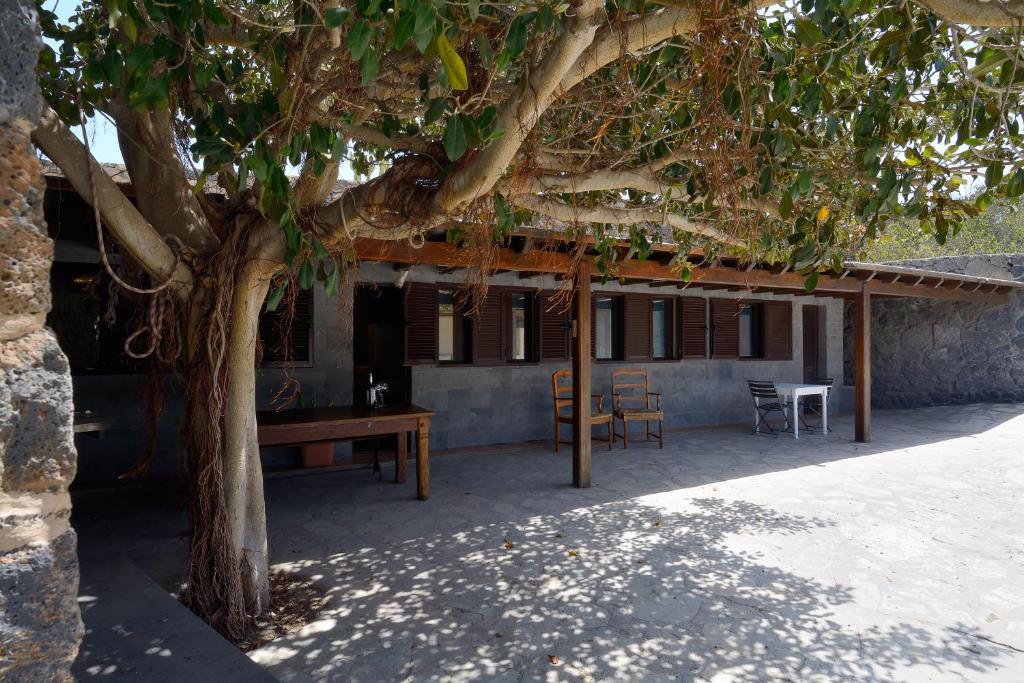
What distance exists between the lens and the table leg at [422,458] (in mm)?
5906

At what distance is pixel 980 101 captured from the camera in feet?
11.1

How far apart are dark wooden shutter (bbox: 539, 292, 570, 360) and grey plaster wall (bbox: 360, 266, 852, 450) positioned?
0.68 ft

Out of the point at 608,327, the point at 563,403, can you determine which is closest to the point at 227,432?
the point at 563,403

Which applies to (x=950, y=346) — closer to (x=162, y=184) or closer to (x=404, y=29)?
(x=162, y=184)

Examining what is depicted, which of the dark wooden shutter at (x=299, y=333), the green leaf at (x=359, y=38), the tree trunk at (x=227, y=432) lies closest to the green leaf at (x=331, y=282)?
the tree trunk at (x=227, y=432)

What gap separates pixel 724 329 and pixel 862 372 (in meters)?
2.30

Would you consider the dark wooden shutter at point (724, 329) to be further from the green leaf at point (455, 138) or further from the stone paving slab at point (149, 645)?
the stone paving slab at point (149, 645)

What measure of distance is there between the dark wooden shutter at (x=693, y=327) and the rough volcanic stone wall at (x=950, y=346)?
5035mm

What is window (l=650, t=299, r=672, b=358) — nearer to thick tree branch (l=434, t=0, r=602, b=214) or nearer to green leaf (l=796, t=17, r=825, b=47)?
thick tree branch (l=434, t=0, r=602, b=214)

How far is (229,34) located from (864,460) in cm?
812

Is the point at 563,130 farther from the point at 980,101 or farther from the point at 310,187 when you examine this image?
the point at 980,101

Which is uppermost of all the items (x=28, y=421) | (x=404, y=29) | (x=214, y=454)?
(x=404, y=29)

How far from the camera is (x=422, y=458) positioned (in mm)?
5918

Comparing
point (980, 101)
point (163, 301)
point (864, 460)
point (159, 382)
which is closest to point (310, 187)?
point (163, 301)
